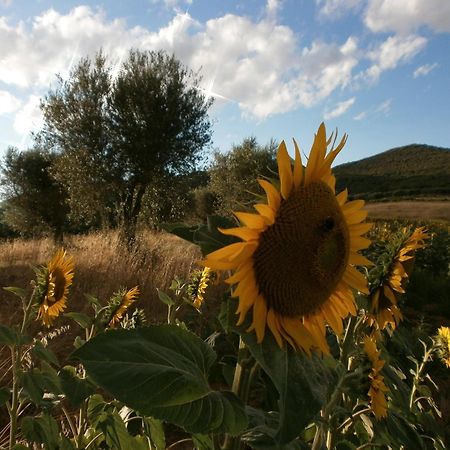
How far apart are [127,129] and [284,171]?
1077 cm

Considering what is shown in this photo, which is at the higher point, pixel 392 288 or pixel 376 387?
pixel 392 288

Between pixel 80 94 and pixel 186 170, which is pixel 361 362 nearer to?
pixel 186 170

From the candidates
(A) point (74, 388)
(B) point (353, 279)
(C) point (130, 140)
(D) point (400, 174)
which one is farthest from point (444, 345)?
(D) point (400, 174)

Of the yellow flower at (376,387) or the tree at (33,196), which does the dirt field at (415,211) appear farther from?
the yellow flower at (376,387)

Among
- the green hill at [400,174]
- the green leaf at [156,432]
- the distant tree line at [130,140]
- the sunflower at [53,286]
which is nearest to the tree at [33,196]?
the distant tree line at [130,140]

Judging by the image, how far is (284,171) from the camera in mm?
699

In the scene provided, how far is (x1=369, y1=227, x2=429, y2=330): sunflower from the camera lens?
130 centimetres

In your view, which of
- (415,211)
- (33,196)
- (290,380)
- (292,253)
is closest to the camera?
(290,380)

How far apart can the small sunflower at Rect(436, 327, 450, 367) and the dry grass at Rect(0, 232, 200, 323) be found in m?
2.61

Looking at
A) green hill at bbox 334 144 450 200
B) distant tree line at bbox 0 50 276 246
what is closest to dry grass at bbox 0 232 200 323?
distant tree line at bbox 0 50 276 246

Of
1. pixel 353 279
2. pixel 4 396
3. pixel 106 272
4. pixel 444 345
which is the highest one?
pixel 353 279

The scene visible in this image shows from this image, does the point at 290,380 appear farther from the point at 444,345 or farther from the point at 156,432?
the point at 444,345

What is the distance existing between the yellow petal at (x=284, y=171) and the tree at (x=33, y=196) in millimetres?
15245

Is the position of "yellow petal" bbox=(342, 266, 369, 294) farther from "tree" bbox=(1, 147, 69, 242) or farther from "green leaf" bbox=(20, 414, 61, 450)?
"tree" bbox=(1, 147, 69, 242)
